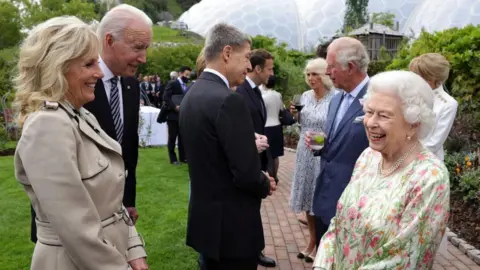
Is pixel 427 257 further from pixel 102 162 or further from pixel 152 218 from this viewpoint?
pixel 152 218

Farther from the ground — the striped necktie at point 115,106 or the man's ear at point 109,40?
the man's ear at point 109,40

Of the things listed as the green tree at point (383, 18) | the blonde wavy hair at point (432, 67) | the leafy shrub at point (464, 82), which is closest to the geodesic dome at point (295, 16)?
the green tree at point (383, 18)

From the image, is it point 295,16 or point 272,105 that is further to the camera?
point 295,16

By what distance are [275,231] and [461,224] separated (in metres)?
2.25

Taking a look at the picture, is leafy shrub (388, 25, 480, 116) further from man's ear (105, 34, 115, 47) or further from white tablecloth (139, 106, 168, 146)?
man's ear (105, 34, 115, 47)

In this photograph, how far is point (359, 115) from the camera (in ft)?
10.6

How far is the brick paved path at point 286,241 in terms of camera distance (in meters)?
4.94

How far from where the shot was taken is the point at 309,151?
511 centimetres

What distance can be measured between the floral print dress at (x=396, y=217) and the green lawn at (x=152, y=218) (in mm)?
2792

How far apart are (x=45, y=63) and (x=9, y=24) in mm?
29274

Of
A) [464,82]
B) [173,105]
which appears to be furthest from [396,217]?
[173,105]

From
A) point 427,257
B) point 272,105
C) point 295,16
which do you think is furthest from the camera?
point 295,16

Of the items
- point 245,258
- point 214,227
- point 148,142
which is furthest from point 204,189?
point 148,142

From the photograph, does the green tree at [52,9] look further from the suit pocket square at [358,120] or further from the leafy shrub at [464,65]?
the suit pocket square at [358,120]
